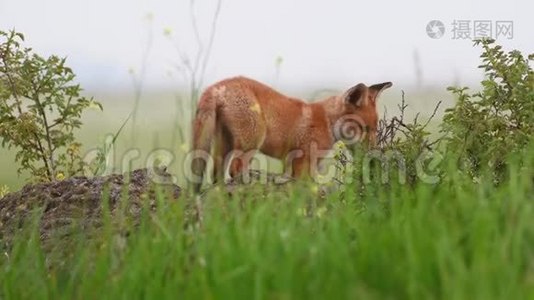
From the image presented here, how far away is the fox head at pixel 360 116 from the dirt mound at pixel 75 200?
151cm

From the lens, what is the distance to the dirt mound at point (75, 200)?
20.5 ft

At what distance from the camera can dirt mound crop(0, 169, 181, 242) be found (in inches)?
246

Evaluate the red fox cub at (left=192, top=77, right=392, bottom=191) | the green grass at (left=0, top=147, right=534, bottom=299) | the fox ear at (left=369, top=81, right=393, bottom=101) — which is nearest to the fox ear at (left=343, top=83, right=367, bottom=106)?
the red fox cub at (left=192, top=77, right=392, bottom=191)

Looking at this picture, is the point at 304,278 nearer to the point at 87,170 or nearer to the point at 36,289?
the point at 36,289

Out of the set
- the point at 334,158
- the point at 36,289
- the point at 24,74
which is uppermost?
the point at 24,74

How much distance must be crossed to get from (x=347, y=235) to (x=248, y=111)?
289cm

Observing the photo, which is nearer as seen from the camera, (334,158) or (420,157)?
(420,157)

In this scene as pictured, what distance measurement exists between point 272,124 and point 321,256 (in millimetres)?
3737

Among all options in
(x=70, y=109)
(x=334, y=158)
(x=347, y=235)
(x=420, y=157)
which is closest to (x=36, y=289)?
(x=347, y=235)

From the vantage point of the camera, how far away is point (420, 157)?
614 centimetres

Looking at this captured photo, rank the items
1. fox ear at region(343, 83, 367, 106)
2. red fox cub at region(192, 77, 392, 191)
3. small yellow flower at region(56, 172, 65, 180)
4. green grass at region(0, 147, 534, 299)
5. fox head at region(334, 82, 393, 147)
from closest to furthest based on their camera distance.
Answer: green grass at region(0, 147, 534, 299), red fox cub at region(192, 77, 392, 191), fox ear at region(343, 83, 367, 106), fox head at region(334, 82, 393, 147), small yellow flower at region(56, 172, 65, 180)
